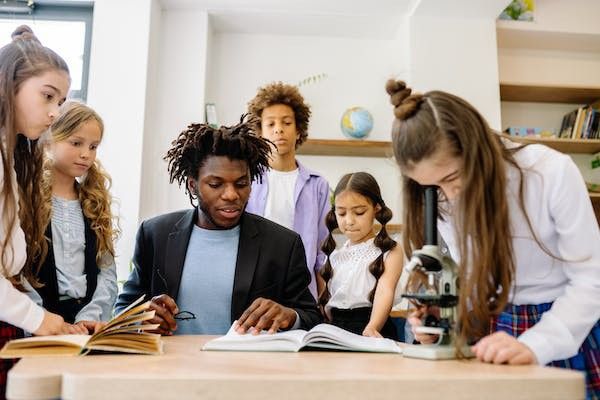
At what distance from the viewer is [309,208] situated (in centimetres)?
244

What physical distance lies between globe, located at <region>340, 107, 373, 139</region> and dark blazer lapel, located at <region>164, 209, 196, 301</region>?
6.74 feet

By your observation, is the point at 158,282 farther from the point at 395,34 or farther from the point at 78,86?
the point at 395,34

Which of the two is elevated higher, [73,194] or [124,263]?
[73,194]

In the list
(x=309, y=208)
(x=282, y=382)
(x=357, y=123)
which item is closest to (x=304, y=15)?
(x=357, y=123)

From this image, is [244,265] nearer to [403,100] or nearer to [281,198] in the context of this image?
[403,100]

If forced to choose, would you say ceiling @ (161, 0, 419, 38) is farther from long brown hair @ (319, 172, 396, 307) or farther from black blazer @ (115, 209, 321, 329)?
black blazer @ (115, 209, 321, 329)

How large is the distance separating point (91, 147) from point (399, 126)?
1.31m

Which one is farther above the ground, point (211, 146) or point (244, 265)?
point (211, 146)

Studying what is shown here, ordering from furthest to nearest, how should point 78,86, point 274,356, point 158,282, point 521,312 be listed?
point 78,86 → point 158,282 → point 521,312 → point 274,356

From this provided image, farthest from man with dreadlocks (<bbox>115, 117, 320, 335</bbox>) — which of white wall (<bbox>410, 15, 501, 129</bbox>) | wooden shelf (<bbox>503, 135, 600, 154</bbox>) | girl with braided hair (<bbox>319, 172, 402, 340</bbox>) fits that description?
wooden shelf (<bbox>503, 135, 600, 154</bbox>)

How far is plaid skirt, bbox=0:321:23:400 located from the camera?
1192 millimetres

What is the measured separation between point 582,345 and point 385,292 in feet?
2.91

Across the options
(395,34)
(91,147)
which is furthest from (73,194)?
(395,34)

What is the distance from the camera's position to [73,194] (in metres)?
1.98
